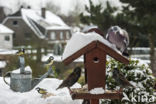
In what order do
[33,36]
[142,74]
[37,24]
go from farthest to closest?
[37,24]
[33,36]
[142,74]

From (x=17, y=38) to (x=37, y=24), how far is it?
2.92m

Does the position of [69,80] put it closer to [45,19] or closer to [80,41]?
[80,41]

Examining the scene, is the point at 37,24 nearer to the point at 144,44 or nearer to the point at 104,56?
the point at 144,44

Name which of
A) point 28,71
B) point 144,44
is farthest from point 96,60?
point 144,44

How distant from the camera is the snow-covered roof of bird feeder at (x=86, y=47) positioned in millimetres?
3469

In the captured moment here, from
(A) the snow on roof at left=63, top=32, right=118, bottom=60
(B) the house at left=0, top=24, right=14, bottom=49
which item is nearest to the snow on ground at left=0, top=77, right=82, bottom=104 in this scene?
(A) the snow on roof at left=63, top=32, right=118, bottom=60

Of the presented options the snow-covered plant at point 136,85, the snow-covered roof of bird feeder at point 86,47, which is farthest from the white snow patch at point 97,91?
the snow-covered plant at point 136,85

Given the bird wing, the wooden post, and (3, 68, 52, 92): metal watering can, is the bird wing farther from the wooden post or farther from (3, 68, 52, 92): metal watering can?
(3, 68, 52, 92): metal watering can

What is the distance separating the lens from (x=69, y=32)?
38.3m

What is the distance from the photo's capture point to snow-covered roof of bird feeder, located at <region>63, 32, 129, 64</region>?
3469 mm

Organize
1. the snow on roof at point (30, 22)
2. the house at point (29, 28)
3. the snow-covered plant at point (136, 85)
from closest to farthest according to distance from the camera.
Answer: the snow-covered plant at point (136, 85)
the snow on roof at point (30, 22)
the house at point (29, 28)

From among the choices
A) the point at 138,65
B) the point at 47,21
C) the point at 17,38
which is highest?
the point at 47,21

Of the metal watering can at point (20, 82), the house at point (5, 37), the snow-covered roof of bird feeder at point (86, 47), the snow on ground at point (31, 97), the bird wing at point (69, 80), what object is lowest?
the snow on ground at point (31, 97)

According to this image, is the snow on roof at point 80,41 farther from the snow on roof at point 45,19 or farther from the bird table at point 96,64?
the snow on roof at point 45,19
